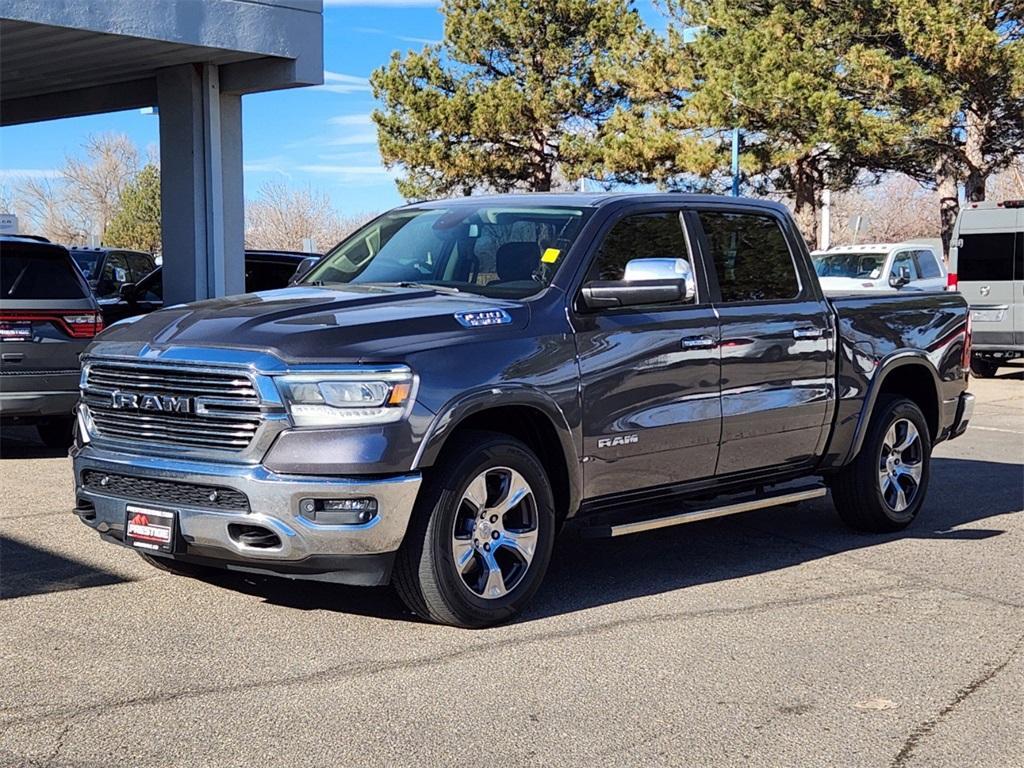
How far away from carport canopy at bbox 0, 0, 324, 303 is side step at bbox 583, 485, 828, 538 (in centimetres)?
788

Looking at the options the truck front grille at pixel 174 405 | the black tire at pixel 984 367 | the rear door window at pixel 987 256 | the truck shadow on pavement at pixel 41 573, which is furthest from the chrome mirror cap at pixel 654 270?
the black tire at pixel 984 367

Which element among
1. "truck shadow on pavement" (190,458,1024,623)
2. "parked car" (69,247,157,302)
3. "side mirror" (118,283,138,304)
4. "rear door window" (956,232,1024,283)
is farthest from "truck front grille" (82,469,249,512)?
"rear door window" (956,232,1024,283)

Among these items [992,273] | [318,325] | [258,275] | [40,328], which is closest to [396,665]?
[318,325]

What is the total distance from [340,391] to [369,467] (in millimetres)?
322

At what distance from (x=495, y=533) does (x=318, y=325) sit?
1.16 m

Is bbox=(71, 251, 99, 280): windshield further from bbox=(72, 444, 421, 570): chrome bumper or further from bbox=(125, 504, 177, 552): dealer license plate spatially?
bbox=(72, 444, 421, 570): chrome bumper

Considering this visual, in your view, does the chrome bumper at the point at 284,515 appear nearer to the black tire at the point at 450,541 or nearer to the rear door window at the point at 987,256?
the black tire at the point at 450,541

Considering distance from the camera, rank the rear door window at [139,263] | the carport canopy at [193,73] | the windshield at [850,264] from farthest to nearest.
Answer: the rear door window at [139,263], the windshield at [850,264], the carport canopy at [193,73]

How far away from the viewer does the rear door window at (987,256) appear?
765 inches

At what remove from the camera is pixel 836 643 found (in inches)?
220

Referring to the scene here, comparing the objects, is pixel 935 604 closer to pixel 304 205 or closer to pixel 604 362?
pixel 604 362

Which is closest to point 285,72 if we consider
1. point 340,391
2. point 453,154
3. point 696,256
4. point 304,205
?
point 696,256

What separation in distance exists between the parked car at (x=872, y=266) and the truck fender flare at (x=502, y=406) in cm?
1493

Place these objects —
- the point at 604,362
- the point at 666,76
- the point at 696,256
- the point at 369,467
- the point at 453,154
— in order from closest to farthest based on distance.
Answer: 1. the point at 369,467
2. the point at 604,362
3. the point at 696,256
4. the point at 666,76
5. the point at 453,154
